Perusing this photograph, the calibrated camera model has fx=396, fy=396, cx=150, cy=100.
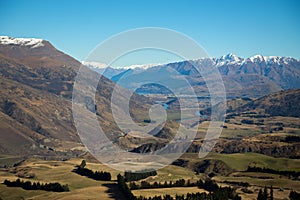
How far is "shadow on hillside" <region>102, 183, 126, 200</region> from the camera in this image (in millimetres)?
105081

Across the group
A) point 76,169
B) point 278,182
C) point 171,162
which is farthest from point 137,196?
point 171,162

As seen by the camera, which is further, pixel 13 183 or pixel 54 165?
pixel 54 165

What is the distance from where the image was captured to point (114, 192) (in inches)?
4407

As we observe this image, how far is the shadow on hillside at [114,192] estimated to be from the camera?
105081 millimetres

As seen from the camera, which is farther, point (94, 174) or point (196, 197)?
point (94, 174)

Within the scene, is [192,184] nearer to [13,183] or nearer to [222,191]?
[222,191]

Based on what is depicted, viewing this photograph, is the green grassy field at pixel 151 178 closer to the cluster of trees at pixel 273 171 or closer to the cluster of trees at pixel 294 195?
the cluster of trees at pixel 294 195

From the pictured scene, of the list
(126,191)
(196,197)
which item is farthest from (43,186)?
(196,197)

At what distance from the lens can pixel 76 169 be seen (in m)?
167

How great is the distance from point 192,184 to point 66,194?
38.1m

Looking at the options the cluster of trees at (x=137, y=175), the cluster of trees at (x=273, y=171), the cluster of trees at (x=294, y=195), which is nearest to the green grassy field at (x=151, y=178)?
the cluster of trees at (x=137, y=175)

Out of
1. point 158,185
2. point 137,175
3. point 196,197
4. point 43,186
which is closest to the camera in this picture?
point 196,197

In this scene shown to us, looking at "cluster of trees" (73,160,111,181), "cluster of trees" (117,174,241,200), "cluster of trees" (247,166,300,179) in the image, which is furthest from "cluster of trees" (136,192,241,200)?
"cluster of trees" (247,166,300,179)

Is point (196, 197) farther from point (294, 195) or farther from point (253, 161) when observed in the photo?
point (253, 161)
